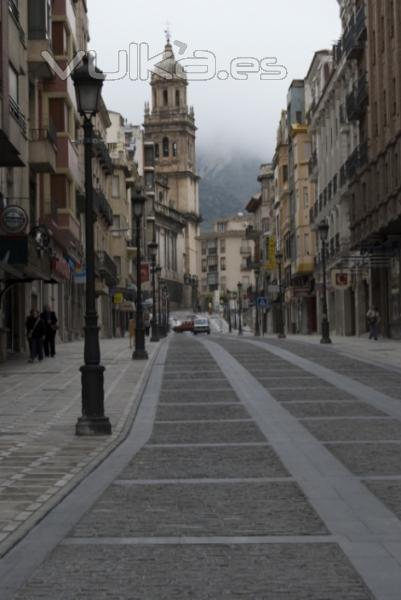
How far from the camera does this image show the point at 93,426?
14102mm

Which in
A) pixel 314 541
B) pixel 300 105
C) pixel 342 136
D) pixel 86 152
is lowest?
pixel 314 541

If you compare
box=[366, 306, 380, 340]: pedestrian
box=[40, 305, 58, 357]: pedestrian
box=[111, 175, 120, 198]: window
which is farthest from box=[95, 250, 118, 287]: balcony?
box=[40, 305, 58, 357]: pedestrian

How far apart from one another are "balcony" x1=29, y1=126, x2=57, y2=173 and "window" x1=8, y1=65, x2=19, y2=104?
5.38 meters

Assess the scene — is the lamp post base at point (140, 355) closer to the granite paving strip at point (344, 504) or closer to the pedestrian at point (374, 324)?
the granite paving strip at point (344, 504)

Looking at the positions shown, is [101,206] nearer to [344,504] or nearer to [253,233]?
[344,504]

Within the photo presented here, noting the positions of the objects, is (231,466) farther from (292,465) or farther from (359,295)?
(359,295)

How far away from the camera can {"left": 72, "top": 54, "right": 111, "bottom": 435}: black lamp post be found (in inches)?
558

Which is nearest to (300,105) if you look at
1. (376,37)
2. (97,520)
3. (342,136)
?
(342,136)

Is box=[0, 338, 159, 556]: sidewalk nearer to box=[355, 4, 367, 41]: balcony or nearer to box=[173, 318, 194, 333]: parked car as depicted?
box=[355, 4, 367, 41]: balcony

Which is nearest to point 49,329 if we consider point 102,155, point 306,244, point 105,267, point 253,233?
point 105,267

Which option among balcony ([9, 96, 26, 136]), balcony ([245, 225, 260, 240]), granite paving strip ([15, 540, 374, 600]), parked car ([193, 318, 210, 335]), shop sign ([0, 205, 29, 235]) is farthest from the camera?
balcony ([245, 225, 260, 240])

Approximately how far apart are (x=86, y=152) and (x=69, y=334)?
39.4 metres

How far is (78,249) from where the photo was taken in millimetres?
54344

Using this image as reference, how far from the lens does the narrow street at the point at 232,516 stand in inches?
239
